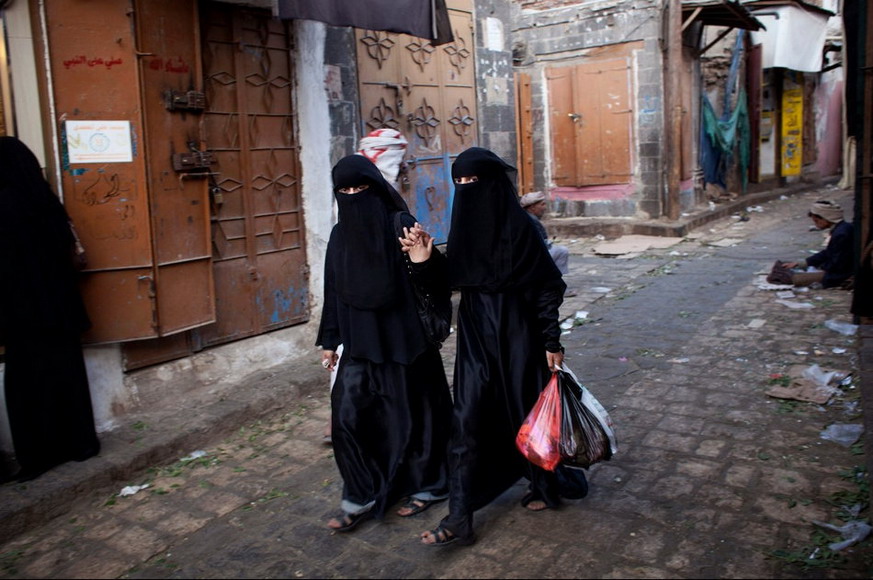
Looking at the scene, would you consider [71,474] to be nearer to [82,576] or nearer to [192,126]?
[82,576]

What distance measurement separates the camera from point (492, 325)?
3430 millimetres

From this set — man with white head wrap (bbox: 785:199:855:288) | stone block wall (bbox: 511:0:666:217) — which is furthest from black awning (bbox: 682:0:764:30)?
man with white head wrap (bbox: 785:199:855:288)

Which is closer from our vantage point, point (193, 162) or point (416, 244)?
point (416, 244)

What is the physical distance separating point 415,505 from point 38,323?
2213 millimetres

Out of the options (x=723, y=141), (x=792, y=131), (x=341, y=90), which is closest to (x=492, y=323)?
(x=341, y=90)

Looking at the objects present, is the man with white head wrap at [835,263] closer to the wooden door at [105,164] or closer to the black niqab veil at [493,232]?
the black niqab veil at [493,232]

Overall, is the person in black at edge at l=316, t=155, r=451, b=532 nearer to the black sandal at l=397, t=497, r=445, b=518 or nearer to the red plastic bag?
the black sandal at l=397, t=497, r=445, b=518

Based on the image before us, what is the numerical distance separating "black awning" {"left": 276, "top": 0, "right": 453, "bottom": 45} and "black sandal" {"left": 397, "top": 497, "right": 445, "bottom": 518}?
3.12m

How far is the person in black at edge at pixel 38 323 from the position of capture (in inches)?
157

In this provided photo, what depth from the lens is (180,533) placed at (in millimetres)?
3664

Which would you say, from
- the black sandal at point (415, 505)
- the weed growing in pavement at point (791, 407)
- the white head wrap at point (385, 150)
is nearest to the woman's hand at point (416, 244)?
the black sandal at point (415, 505)

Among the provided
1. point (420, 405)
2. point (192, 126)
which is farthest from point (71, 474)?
point (192, 126)

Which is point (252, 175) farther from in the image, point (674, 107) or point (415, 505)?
point (674, 107)

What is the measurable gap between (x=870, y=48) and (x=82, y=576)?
235 inches
